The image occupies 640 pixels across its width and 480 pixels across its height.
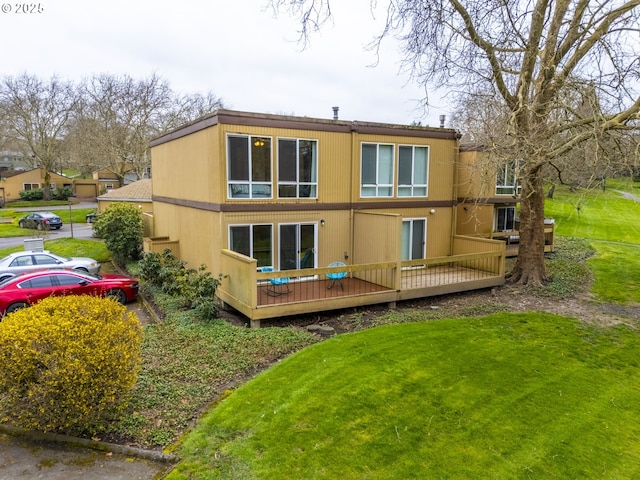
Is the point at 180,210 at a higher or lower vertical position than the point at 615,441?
higher

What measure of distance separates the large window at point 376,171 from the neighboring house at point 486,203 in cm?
310

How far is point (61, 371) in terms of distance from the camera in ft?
19.4

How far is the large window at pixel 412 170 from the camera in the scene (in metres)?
15.1

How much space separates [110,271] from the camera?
19.7 m

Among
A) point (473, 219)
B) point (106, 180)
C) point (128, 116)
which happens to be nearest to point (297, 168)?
point (473, 219)

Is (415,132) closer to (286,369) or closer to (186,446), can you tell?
(286,369)

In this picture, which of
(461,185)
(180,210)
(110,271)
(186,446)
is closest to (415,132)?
(461,185)

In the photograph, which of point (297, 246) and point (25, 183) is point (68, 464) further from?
point (25, 183)

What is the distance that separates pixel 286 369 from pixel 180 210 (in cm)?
955

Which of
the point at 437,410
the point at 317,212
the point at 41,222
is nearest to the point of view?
the point at 437,410

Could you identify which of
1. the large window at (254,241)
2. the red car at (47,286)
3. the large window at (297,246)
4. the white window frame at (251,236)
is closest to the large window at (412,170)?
the large window at (297,246)

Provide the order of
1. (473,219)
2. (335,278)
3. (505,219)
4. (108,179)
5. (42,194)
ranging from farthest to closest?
(108,179) → (42,194) → (505,219) → (473,219) → (335,278)

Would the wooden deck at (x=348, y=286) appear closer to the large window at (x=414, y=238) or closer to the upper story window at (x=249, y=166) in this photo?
the large window at (x=414, y=238)

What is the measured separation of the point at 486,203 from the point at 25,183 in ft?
188
